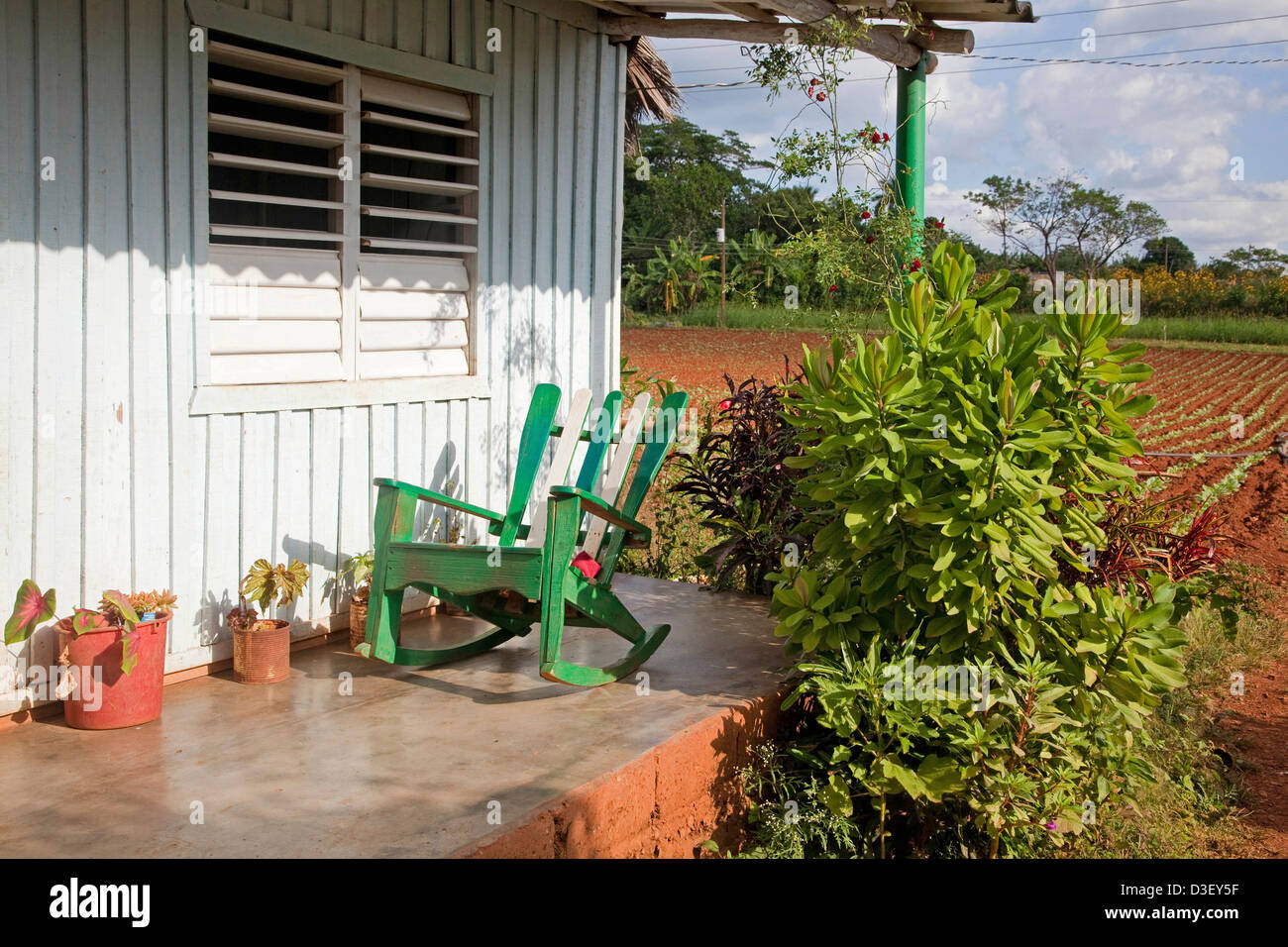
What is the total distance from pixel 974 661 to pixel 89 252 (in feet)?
10.3

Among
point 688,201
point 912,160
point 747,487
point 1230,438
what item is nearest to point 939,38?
point 912,160

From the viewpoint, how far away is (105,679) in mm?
3596

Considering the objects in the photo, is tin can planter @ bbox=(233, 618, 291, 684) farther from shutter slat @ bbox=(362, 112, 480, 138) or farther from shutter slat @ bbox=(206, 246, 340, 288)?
shutter slat @ bbox=(362, 112, 480, 138)

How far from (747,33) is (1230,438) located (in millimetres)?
9925

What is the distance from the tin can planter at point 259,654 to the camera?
4.11 meters

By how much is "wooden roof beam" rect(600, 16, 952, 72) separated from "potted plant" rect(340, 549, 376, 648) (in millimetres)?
2924

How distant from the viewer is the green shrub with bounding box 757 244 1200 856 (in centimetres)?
348

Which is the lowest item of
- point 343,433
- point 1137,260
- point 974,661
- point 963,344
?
point 974,661

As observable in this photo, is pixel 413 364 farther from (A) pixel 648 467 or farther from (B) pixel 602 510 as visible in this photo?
(B) pixel 602 510

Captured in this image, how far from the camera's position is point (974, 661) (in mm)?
3652
